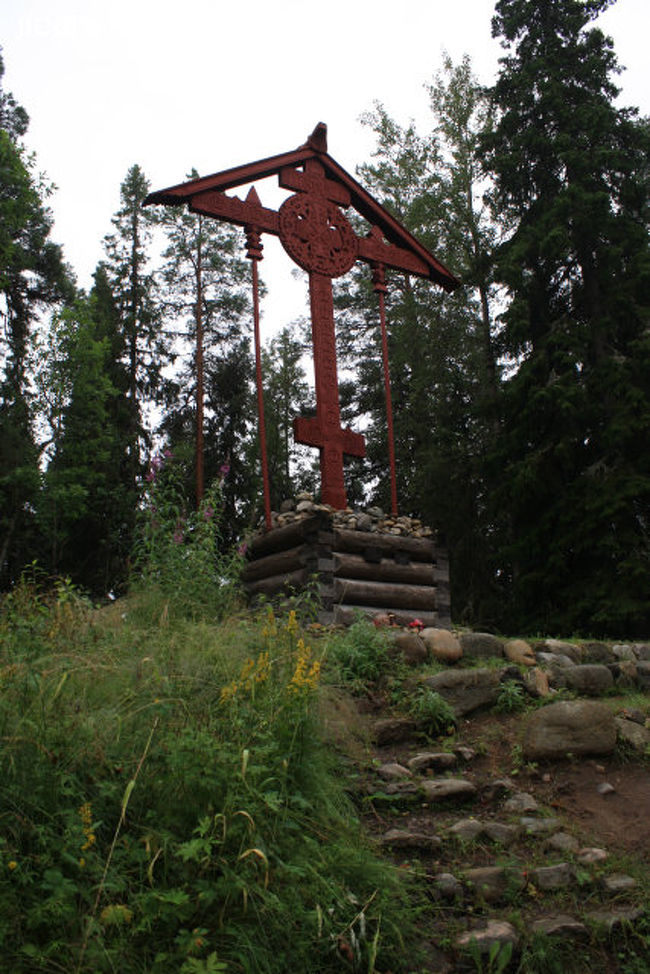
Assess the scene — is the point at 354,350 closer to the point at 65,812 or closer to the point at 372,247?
the point at 372,247

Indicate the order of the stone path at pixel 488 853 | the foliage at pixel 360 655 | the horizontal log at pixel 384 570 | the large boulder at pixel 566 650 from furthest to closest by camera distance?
the horizontal log at pixel 384 570 → the large boulder at pixel 566 650 → the foliage at pixel 360 655 → the stone path at pixel 488 853

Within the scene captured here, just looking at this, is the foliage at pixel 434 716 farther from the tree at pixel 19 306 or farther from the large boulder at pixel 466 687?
the tree at pixel 19 306

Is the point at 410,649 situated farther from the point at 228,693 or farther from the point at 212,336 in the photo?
the point at 212,336

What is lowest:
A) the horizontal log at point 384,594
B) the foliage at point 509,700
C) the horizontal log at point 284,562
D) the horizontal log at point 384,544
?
the foliage at point 509,700

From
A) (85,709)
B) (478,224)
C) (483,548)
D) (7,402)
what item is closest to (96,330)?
(7,402)

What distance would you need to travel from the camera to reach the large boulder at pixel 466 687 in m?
5.54

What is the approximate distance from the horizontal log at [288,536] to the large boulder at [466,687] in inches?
104

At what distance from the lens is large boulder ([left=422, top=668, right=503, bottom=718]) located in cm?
554

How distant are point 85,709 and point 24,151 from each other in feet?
69.2

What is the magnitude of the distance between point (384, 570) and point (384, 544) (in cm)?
28

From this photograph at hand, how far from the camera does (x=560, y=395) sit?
535 inches

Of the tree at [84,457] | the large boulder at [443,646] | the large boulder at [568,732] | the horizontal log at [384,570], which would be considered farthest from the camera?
the tree at [84,457]

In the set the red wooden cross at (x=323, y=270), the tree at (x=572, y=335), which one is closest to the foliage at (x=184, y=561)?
the red wooden cross at (x=323, y=270)

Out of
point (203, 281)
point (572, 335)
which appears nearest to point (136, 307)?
point (203, 281)
